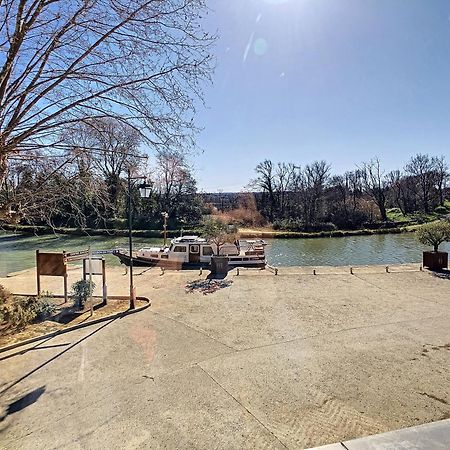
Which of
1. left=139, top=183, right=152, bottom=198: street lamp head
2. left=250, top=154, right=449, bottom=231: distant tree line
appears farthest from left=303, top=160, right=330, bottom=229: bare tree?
left=139, top=183, right=152, bottom=198: street lamp head

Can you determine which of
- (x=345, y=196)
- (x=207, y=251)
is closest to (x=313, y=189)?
(x=345, y=196)

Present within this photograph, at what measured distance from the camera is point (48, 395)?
3.95m

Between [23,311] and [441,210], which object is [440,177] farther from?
[23,311]

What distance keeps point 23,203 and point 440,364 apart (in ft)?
22.0

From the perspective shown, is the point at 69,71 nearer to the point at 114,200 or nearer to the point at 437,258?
the point at 114,200

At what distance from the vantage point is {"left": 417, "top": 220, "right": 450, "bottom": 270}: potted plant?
39.2ft

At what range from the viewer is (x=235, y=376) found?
4375 millimetres

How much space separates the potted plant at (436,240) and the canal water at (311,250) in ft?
22.6

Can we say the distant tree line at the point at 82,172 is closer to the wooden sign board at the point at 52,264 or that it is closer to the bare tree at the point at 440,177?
the wooden sign board at the point at 52,264

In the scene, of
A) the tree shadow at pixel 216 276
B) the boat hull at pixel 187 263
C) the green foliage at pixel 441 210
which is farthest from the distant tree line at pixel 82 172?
the green foliage at pixel 441 210

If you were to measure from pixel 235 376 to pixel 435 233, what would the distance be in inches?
429

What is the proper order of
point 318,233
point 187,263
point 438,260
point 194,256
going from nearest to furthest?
point 438,260, point 187,263, point 194,256, point 318,233

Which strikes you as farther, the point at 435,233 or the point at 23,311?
the point at 435,233

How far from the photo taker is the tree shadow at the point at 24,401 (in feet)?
12.0
